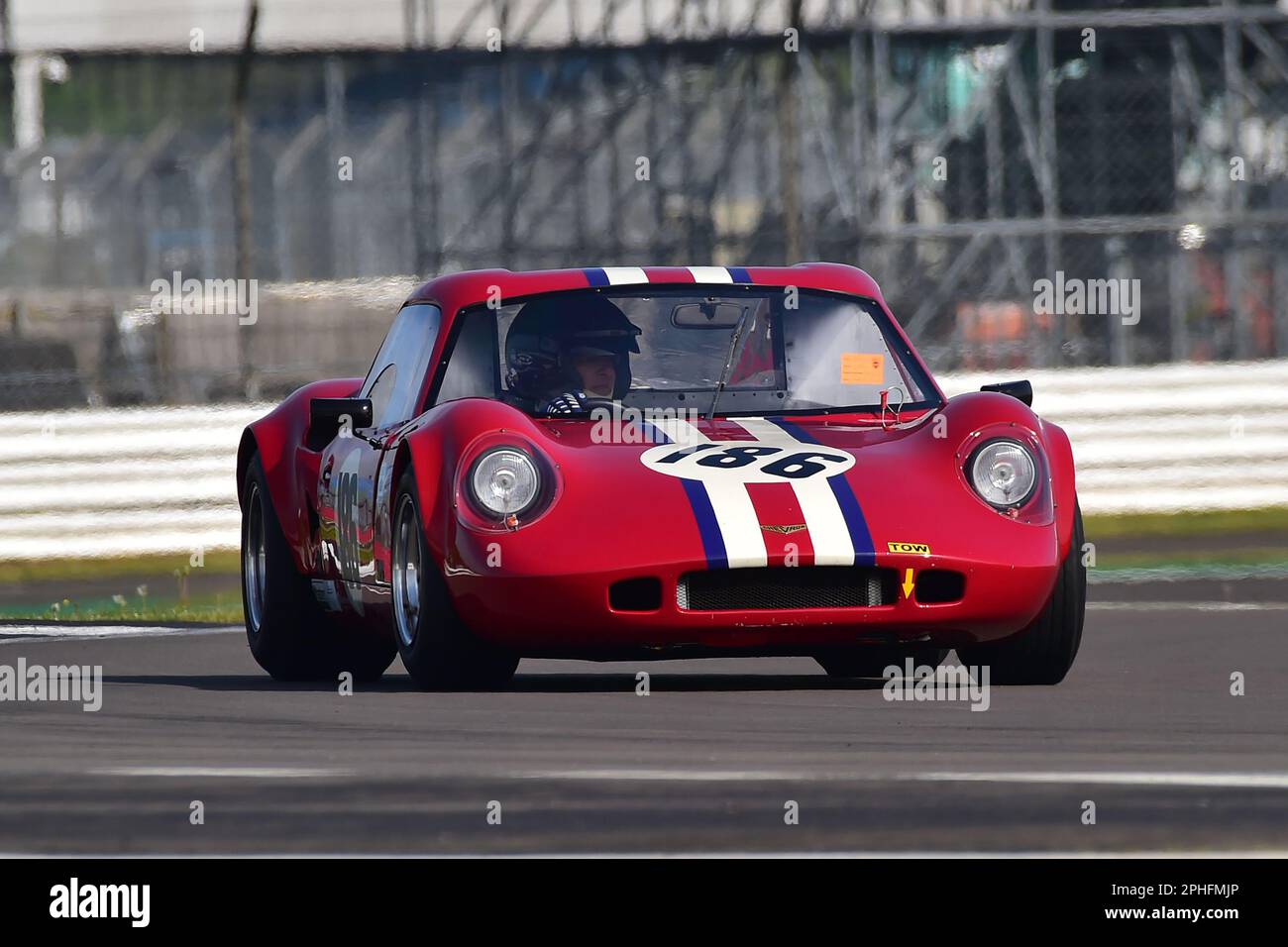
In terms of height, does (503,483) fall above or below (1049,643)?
above

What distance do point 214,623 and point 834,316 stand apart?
4150 mm

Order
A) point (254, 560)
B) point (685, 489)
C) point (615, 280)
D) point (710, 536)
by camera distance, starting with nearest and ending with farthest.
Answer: point (710, 536) → point (685, 489) → point (615, 280) → point (254, 560)

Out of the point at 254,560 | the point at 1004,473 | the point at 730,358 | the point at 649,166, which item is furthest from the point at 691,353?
the point at 649,166

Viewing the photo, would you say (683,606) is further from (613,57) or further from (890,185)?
(890,185)

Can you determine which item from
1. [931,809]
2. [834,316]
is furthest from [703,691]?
[931,809]

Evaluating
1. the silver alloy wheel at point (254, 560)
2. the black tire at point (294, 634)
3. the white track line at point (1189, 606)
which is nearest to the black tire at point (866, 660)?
the black tire at point (294, 634)

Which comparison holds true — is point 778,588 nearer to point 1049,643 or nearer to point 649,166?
point 1049,643

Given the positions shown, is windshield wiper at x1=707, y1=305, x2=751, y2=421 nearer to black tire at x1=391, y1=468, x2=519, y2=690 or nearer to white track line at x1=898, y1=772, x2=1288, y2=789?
black tire at x1=391, y1=468, x2=519, y2=690

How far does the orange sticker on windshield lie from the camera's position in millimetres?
7801

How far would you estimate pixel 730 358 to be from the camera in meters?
7.81

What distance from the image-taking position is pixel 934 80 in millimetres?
22812

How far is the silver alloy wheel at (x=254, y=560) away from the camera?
868 cm

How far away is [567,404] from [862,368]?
0.90 m

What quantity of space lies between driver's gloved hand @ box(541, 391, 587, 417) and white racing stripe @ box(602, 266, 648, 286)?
443 mm
